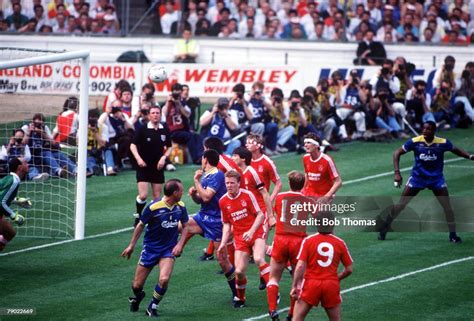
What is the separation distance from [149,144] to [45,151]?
3806 millimetres

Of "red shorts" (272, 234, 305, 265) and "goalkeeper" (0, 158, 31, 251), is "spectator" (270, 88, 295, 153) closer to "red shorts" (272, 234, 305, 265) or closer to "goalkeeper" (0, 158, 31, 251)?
"goalkeeper" (0, 158, 31, 251)

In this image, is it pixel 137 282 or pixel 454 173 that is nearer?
pixel 137 282

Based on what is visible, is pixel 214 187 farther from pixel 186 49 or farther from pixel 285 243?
pixel 186 49

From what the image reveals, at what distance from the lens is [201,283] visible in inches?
591

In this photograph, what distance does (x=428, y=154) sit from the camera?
688 inches

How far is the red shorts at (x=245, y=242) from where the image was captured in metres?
13.6

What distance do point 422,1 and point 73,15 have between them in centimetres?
1146

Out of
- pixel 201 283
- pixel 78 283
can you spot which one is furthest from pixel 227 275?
pixel 78 283

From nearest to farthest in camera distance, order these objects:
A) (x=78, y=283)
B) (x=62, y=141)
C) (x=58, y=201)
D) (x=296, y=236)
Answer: (x=296, y=236)
(x=78, y=283)
(x=58, y=201)
(x=62, y=141)

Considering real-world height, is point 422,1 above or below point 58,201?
above

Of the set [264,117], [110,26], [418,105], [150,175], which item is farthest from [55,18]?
[150,175]

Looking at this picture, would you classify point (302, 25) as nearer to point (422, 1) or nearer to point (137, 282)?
point (422, 1)

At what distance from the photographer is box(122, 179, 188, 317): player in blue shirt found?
13.1 meters

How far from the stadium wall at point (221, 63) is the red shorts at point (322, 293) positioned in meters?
17.3
